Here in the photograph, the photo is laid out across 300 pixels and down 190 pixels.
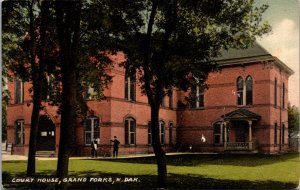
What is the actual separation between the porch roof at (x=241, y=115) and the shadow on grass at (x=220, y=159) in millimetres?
1955

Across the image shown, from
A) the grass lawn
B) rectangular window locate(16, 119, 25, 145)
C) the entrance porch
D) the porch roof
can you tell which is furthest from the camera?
rectangular window locate(16, 119, 25, 145)

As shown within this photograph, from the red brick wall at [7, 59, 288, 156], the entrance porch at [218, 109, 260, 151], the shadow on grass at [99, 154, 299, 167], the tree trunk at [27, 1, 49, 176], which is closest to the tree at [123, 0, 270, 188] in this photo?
the tree trunk at [27, 1, 49, 176]

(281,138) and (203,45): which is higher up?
(203,45)

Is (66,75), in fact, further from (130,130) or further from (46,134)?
(46,134)

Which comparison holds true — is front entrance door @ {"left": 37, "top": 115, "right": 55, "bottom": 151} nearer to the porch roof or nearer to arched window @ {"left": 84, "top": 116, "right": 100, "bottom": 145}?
arched window @ {"left": 84, "top": 116, "right": 100, "bottom": 145}

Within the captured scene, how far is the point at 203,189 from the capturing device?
12.7 meters

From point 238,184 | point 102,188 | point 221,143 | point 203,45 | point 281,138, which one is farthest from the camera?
point 221,143

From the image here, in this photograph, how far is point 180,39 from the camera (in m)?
14.0

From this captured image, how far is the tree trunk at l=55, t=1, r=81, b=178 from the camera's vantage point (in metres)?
12.1

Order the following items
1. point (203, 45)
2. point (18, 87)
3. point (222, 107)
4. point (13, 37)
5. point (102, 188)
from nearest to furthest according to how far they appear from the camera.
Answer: point (102, 188)
point (203, 45)
point (13, 37)
point (222, 107)
point (18, 87)

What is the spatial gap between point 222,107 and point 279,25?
10.5 meters

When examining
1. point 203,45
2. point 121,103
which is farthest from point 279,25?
point 121,103

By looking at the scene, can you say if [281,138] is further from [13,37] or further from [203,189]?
[13,37]

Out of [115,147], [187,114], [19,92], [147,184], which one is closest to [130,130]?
[115,147]
